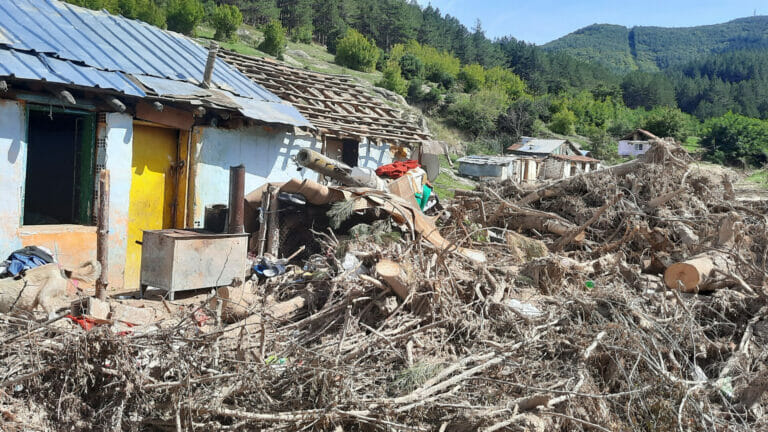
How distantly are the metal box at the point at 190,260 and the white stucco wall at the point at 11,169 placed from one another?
1.85 metres

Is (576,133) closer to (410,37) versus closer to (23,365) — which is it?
(410,37)

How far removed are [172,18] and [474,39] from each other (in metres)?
75.0

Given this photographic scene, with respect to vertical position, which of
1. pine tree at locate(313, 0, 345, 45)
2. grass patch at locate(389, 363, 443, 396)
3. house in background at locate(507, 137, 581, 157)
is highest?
pine tree at locate(313, 0, 345, 45)

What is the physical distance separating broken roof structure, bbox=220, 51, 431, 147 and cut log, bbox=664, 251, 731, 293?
6785mm

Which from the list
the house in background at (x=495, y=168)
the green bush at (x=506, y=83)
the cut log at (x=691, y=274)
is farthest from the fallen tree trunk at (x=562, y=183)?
the green bush at (x=506, y=83)

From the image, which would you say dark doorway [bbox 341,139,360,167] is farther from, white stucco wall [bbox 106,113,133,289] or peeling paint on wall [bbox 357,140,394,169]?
white stucco wall [bbox 106,113,133,289]

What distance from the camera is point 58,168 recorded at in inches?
321

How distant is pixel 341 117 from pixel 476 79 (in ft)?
197

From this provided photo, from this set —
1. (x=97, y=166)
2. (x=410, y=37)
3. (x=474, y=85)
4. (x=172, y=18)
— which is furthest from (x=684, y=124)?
(x=97, y=166)

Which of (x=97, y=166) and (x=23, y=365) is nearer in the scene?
(x=23, y=365)

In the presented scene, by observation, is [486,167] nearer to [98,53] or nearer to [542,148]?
[542,148]

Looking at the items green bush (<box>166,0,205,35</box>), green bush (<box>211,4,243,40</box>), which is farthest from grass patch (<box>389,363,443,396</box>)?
green bush (<box>211,4,243,40</box>)

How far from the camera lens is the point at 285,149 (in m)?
11.2

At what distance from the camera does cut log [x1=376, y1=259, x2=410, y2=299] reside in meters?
5.56
